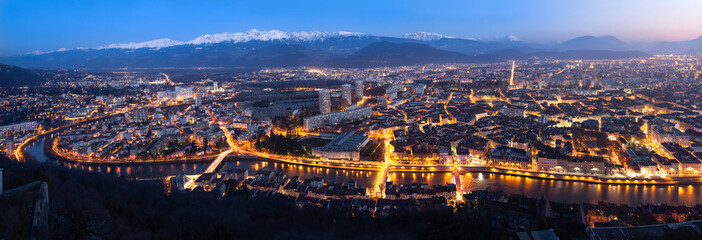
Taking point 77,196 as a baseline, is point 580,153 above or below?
below

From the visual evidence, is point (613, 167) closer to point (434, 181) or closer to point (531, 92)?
point (434, 181)

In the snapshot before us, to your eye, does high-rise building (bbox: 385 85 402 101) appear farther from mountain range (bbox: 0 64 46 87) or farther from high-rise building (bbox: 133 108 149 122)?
mountain range (bbox: 0 64 46 87)

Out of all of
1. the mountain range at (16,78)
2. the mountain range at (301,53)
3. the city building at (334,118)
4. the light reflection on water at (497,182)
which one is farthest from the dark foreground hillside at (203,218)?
the mountain range at (301,53)

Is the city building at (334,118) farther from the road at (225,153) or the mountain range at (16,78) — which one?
the mountain range at (16,78)

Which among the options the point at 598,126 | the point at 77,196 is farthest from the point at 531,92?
the point at 77,196

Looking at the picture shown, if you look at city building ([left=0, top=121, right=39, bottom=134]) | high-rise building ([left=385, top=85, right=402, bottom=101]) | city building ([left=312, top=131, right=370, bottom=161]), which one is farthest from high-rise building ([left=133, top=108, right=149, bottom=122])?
high-rise building ([left=385, top=85, right=402, bottom=101])

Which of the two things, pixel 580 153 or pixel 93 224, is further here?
pixel 580 153

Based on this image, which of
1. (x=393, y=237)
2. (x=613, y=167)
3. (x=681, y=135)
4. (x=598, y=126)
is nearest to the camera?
(x=393, y=237)
